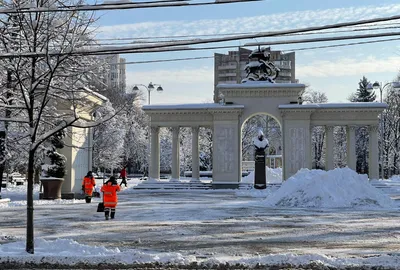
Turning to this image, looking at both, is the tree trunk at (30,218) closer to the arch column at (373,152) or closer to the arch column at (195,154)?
the arch column at (195,154)

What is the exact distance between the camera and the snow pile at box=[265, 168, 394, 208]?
81.0ft

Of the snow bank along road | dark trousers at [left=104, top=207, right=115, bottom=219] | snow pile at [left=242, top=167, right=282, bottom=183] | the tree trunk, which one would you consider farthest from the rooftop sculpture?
the tree trunk

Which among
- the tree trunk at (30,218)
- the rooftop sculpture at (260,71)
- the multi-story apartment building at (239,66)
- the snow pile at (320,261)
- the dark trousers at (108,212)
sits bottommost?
the snow pile at (320,261)

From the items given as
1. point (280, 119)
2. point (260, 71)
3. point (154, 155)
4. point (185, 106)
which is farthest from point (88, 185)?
point (260, 71)

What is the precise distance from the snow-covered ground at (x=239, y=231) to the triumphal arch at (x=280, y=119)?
17308 millimetres

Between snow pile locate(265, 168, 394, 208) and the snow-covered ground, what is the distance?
0.16 feet

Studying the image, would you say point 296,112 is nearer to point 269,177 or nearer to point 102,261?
point 269,177

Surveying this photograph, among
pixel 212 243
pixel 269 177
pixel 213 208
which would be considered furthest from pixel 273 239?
pixel 269 177

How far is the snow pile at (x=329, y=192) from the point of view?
24.7 m

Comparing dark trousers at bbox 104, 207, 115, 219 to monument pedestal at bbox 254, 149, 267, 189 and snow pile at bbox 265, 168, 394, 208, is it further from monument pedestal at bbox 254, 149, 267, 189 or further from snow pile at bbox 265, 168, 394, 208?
monument pedestal at bbox 254, 149, 267, 189

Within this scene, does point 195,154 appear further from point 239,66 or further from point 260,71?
point 239,66

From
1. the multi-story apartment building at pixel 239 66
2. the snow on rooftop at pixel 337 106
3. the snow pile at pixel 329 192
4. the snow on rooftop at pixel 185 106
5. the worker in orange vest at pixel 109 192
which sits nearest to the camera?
the worker in orange vest at pixel 109 192

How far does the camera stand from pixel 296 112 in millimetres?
44031

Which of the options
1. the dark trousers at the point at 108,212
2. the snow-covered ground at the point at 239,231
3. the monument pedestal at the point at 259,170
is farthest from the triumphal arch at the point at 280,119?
the dark trousers at the point at 108,212
